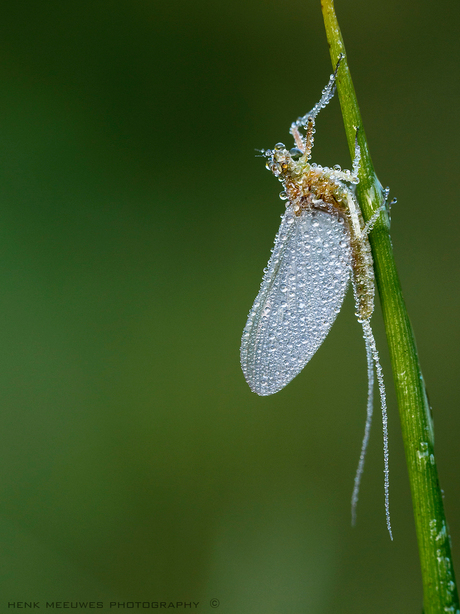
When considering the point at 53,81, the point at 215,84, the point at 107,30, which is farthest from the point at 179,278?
the point at 107,30

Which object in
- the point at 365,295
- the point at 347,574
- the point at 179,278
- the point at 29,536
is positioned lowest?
the point at 347,574

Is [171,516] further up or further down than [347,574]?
further up

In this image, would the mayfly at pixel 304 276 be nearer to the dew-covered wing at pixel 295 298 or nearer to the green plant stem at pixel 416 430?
the dew-covered wing at pixel 295 298

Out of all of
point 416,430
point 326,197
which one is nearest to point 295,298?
point 326,197

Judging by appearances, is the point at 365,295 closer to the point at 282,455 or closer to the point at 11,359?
the point at 282,455

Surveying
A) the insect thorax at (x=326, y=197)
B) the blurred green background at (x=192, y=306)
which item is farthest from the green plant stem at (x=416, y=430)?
the blurred green background at (x=192, y=306)

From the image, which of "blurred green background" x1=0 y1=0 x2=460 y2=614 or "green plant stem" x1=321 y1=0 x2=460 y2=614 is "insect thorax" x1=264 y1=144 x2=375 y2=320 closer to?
"green plant stem" x1=321 y1=0 x2=460 y2=614

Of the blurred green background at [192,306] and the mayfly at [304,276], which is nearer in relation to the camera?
the mayfly at [304,276]
